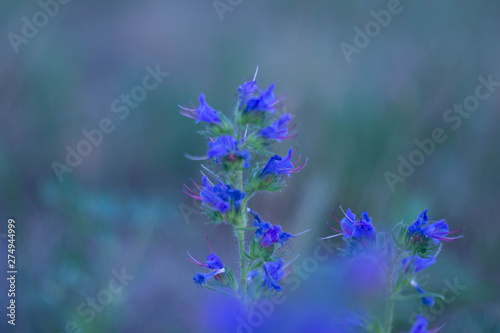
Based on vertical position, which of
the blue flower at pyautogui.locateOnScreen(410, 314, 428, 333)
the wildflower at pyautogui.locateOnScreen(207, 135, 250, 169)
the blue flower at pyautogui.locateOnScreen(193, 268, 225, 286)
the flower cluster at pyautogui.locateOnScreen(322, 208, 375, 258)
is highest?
the wildflower at pyautogui.locateOnScreen(207, 135, 250, 169)

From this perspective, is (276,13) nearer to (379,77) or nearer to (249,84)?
(379,77)

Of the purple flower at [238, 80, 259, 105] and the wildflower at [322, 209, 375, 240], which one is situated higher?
the purple flower at [238, 80, 259, 105]

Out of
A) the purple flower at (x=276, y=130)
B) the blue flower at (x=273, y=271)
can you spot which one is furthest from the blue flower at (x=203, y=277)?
the purple flower at (x=276, y=130)

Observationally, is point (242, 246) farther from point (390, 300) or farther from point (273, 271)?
point (390, 300)

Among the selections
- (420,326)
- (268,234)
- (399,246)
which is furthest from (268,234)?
(420,326)

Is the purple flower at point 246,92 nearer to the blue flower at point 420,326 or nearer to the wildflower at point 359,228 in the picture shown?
the wildflower at point 359,228

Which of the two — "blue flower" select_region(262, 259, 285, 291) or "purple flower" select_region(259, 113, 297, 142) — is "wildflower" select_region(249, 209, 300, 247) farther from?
"purple flower" select_region(259, 113, 297, 142)

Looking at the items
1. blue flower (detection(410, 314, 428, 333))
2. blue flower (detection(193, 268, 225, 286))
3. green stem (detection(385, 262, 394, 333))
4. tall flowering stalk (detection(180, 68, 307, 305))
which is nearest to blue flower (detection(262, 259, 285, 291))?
tall flowering stalk (detection(180, 68, 307, 305))

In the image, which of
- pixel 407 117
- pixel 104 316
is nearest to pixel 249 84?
pixel 104 316
